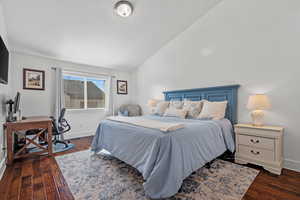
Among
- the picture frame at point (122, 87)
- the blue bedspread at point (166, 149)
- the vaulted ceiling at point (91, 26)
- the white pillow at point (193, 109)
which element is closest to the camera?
the blue bedspread at point (166, 149)

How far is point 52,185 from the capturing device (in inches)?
69.6

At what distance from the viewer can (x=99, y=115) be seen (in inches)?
183

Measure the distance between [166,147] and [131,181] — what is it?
2.56 ft

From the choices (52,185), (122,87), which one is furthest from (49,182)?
(122,87)

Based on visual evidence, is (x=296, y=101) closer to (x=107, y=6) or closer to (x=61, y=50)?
(x=107, y=6)

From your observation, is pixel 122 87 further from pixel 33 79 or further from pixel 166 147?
pixel 166 147

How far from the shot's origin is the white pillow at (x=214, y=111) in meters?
2.61

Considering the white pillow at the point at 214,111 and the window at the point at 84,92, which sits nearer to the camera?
the white pillow at the point at 214,111

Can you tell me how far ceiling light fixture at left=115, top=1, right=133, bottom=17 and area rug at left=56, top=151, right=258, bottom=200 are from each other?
2.77 meters

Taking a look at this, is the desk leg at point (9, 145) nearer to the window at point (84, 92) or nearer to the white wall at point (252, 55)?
the window at point (84, 92)

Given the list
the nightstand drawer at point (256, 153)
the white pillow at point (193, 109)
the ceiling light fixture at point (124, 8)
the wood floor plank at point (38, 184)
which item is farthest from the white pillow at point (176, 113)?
the wood floor plank at point (38, 184)

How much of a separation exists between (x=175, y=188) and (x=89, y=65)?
4204mm

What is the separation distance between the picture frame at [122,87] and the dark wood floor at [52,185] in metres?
3.22

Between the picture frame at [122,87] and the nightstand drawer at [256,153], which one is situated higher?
the picture frame at [122,87]
